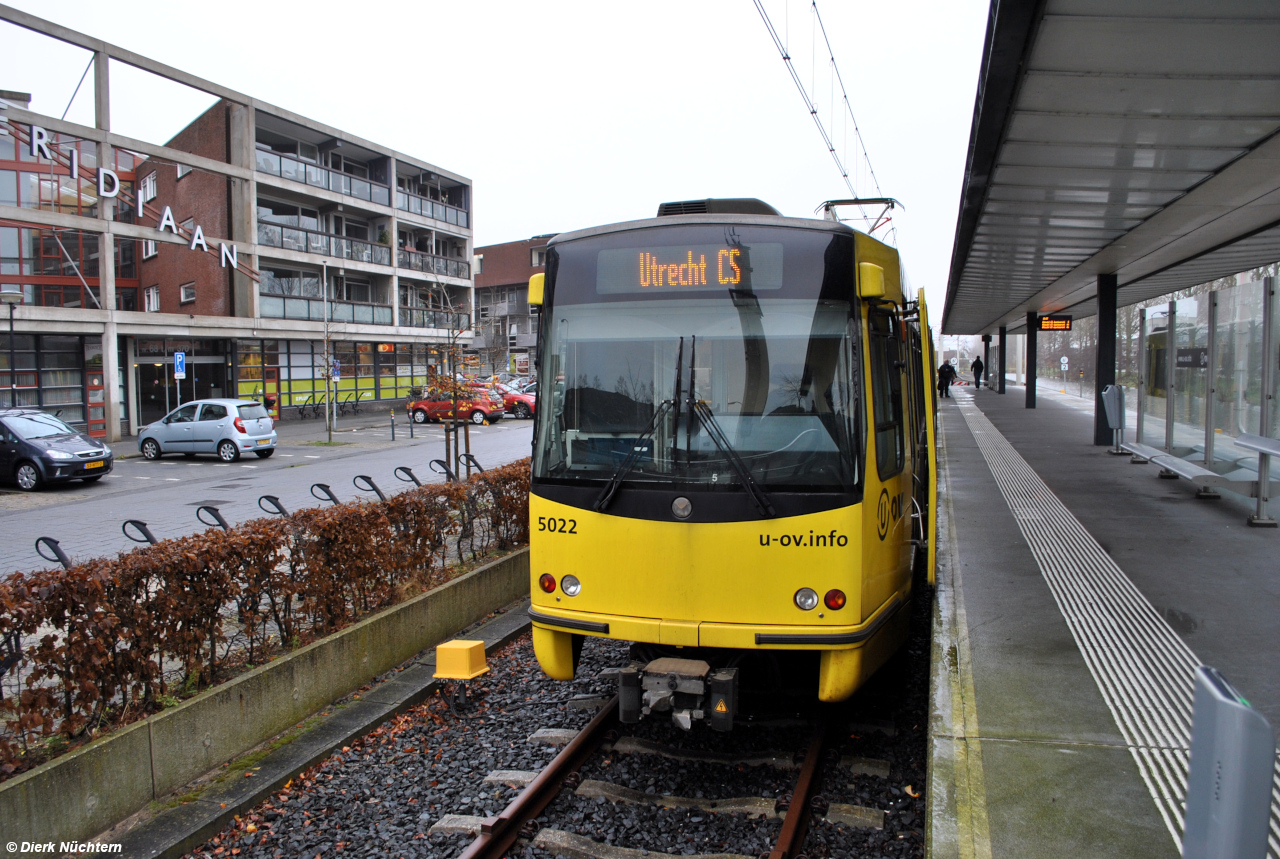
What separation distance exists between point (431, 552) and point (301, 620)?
69.9 inches

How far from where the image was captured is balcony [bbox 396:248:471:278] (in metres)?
44.9

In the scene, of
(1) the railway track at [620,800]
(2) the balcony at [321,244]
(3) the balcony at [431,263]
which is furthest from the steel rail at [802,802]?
(3) the balcony at [431,263]

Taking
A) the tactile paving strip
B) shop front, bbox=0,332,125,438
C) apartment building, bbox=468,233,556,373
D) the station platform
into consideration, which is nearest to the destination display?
the station platform

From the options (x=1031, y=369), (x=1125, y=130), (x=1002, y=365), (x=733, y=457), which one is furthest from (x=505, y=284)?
(x=733, y=457)

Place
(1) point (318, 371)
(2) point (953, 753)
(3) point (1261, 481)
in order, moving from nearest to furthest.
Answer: (2) point (953, 753), (3) point (1261, 481), (1) point (318, 371)

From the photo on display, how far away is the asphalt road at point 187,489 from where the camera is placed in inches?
526

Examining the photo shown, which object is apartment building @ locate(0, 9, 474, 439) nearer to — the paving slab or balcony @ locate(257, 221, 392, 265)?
balcony @ locate(257, 221, 392, 265)

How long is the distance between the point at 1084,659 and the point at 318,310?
3738cm

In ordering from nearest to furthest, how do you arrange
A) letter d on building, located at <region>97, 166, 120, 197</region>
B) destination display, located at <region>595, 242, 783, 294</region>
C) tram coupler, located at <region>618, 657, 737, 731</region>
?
1. tram coupler, located at <region>618, 657, 737, 731</region>
2. destination display, located at <region>595, 242, 783, 294</region>
3. letter d on building, located at <region>97, 166, 120, 197</region>

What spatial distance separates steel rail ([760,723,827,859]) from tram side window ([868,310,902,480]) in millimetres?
1688

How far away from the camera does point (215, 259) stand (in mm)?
34938

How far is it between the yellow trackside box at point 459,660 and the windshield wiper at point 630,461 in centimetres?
175

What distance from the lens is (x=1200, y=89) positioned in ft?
24.4

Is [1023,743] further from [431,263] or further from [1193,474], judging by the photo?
[431,263]
